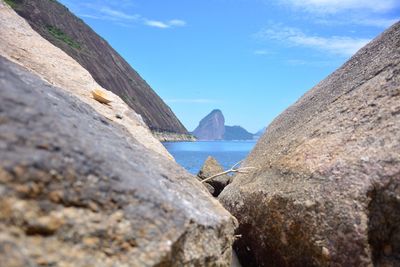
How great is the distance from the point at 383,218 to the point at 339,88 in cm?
251

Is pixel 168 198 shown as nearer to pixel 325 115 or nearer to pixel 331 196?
pixel 331 196

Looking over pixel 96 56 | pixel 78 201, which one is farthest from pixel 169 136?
pixel 78 201

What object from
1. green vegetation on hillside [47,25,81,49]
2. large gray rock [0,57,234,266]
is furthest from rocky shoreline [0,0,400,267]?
green vegetation on hillside [47,25,81,49]

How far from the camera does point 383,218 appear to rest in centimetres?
381

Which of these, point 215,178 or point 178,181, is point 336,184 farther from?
point 215,178

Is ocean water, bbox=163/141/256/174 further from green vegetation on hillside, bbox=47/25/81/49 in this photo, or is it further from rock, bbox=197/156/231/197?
green vegetation on hillside, bbox=47/25/81/49

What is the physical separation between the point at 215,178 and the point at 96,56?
11654 centimetres

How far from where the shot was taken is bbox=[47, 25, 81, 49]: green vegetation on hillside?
4193 inches

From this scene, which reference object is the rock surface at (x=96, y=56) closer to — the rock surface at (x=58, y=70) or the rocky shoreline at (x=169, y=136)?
the rocky shoreline at (x=169, y=136)

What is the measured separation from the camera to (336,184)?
13.3 ft

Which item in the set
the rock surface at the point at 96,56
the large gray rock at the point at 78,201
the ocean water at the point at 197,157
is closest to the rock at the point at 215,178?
the large gray rock at the point at 78,201

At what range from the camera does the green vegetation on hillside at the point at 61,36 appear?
107 meters

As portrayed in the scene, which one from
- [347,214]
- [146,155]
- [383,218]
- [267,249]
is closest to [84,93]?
[146,155]

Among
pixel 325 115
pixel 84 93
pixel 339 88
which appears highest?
pixel 339 88
